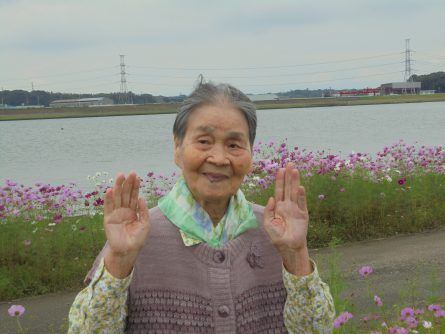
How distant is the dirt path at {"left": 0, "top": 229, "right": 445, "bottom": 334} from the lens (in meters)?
4.28

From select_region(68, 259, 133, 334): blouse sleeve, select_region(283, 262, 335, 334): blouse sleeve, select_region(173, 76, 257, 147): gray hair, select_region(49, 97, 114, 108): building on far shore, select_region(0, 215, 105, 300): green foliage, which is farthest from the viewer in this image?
select_region(49, 97, 114, 108): building on far shore

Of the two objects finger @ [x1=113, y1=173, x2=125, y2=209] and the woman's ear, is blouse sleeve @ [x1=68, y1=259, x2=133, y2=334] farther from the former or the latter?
the woman's ear

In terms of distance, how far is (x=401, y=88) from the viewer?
286 feet

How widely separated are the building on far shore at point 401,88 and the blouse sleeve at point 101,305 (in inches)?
3497

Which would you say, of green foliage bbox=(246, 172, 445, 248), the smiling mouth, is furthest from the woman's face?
green foliage bbox=(246, 172, 445, 248)

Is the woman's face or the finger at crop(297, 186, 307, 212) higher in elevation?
the woman's face

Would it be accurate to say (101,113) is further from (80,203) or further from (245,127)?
(245,127)

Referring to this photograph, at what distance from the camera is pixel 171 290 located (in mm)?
1901

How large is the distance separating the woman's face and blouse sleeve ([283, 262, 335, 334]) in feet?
1.06

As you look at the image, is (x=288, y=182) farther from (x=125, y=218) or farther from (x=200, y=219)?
(x=125, y=218)

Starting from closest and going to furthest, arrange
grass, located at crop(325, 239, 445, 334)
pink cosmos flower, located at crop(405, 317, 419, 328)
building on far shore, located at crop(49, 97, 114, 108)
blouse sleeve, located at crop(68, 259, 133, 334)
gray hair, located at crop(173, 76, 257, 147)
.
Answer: blouse sleeve, located at crop(68, 259, 133, 334) < gray hair, located at crop(173, 76, 257, 147) < pink cosmos flower, located at crop(405, 317, 419, 328) < grass, located at crop(325, 239, 445, 334) < building on far shore, located at crop(49, 97, 114, 108)

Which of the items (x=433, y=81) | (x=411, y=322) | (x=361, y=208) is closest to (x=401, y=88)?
(x=433, y=81)

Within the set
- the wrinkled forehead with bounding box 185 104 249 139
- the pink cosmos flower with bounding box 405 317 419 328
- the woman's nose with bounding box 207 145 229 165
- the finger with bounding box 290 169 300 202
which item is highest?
the wrinkled forehead with bounding box 185 104 249 139

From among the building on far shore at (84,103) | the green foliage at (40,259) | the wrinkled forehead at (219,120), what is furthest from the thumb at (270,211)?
the building on far shore at (84,103)
